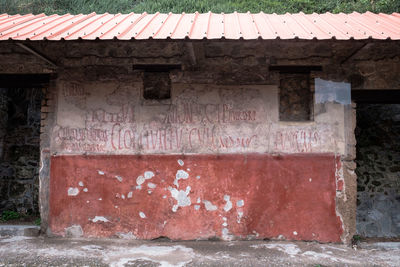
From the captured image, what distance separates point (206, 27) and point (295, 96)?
1.80 meters

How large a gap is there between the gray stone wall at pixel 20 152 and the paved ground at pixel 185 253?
106 inches

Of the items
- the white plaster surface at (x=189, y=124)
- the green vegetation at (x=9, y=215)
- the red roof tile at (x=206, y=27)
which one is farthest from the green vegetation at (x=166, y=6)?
the green vegetation at (x=9, y=215)

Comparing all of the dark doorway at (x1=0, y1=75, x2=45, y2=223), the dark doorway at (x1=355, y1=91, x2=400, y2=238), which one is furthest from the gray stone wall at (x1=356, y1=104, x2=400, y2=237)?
the dark doorway at (x1=0, y1=75, x2=45, y2=223)

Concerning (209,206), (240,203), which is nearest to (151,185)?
(209,206)

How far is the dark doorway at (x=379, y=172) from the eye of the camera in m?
6.85

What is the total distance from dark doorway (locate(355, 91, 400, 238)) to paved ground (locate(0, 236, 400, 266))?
2300mm

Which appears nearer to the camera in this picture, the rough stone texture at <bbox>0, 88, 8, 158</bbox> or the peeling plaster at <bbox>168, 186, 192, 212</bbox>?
the peeling plaster at <bbox>168, 186, 192, 212</bbox>

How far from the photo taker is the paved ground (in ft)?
12.9

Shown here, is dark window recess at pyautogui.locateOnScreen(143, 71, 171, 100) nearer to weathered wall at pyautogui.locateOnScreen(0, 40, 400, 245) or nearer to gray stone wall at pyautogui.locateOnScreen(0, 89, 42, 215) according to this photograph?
weathered wall at pyautogui.locateOnScreen(0, 40, 400, 245)

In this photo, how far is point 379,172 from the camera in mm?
6977

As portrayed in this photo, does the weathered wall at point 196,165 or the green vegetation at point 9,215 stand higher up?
the weathered wall at point 196,165

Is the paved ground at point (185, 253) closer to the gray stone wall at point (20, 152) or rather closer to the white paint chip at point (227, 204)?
the white paint chip at point (227, 204)

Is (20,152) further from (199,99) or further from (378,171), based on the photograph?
(378,171)

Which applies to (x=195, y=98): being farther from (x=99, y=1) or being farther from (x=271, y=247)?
(x=99, y=1)
